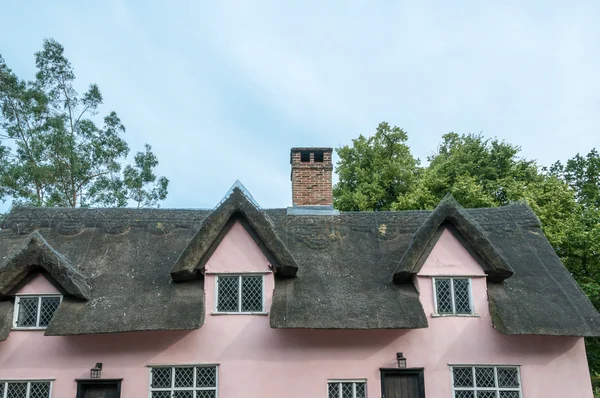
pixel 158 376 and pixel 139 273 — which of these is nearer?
pixel 158 376

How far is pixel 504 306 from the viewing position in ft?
35.1

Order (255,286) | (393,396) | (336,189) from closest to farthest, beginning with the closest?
(393,396), (255,286), (336,189)

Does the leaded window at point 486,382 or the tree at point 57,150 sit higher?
the tree at point 57,150

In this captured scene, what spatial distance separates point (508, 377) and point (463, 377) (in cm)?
94

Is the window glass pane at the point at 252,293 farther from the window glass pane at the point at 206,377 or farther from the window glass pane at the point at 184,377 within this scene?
the window glass pane at the point at 184,377

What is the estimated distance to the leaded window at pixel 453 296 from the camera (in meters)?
11.1

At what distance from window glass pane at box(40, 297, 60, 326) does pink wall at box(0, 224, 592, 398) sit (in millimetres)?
291

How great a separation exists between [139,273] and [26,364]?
281 cm

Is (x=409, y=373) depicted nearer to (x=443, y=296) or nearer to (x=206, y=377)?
(x=443, y=296)

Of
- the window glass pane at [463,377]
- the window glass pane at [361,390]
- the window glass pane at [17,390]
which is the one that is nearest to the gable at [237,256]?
the window glass pane at [361,390]

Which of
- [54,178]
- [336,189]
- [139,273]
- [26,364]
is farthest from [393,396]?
[54,178]

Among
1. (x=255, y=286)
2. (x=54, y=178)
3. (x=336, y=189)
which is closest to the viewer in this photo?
(x=255, y=286)

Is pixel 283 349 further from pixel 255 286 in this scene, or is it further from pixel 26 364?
pixel 26 364

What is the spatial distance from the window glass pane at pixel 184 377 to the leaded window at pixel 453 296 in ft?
17.4
